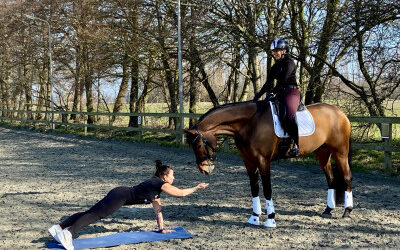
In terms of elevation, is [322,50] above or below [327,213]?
above

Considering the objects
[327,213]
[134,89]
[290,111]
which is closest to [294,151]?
[290,111]

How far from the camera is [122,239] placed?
502cm

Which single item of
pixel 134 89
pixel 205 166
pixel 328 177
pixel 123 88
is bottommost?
pixel 328 177

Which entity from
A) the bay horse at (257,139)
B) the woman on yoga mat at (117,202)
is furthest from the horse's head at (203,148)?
the woman on yoga mat at (117,202)

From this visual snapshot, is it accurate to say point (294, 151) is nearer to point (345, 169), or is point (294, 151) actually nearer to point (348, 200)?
point (345, 169)

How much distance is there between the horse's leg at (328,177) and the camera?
20.2 ft

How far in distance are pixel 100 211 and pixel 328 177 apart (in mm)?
3551

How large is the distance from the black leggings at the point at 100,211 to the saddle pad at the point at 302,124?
2154 mm

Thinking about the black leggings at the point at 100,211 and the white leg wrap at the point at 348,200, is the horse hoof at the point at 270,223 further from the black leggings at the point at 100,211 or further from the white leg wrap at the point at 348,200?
the black leggings at the point at 100,211

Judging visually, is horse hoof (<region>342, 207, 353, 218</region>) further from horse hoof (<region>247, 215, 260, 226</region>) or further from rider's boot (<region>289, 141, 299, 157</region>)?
horse hoof (<region>247, 215, 260, 226</region>)

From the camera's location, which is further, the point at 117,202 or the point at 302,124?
the point at 302,124

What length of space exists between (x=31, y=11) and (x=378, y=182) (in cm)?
2566

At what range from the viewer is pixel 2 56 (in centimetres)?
3170

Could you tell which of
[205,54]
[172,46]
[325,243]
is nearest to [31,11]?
[172,46]
